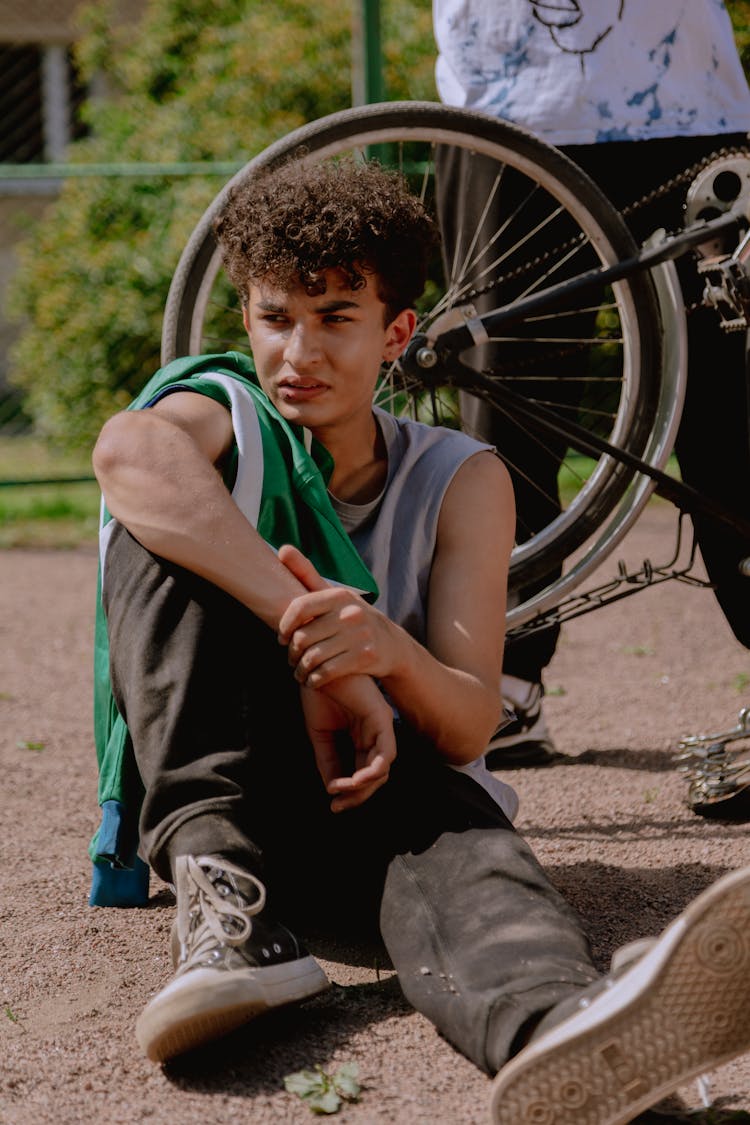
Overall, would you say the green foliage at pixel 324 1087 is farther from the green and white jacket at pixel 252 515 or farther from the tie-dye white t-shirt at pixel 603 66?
the tie-dye white t-shirt at pixel 603 66

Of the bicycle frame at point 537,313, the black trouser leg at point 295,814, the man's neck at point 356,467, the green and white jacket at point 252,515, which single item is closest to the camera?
the black trouser leg at point 295,814

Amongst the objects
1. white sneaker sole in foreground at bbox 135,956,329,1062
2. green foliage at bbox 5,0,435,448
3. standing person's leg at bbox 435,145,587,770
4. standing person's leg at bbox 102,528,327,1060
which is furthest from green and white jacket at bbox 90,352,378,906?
green foliage at bbox 5,0,435,448

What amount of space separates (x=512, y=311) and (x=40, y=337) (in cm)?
641

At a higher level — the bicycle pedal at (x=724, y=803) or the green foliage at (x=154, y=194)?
the green foliage at (x=154, y=194)

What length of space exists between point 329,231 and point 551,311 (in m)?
Result: 0.77

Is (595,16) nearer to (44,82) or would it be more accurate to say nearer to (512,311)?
(512,311)

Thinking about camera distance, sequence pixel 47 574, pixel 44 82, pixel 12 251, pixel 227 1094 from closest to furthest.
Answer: pixel 227 1094
pixel 47 574
pixel 12 251
pixel 44 82

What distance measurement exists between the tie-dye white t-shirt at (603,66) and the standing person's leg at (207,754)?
4.69ft

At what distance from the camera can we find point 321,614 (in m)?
2.04

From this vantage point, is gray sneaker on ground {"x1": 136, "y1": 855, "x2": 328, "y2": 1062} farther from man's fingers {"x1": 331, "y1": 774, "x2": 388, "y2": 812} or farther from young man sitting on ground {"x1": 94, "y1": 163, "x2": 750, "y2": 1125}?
man's fingers {"x1": 331, "y1": 774, "x2": 388, "y2": 812}

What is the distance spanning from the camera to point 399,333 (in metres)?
2.56

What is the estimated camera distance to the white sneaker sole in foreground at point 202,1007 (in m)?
1.76

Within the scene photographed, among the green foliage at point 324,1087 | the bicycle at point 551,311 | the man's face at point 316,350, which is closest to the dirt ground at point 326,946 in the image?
the green foliage at point 324,1087

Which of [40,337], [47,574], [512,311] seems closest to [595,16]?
[512,311]
